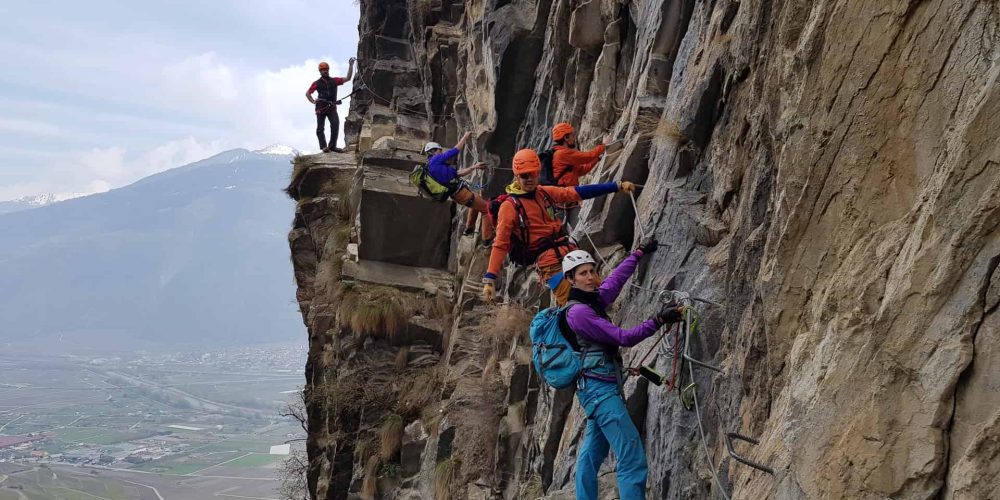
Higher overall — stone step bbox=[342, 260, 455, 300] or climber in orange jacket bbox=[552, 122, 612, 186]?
climber in orange jacket bbox=[552, 122, 612, 186]

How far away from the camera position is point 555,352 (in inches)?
267

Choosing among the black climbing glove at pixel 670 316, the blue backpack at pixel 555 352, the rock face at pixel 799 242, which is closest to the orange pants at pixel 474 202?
the rock face at pixel 799 242

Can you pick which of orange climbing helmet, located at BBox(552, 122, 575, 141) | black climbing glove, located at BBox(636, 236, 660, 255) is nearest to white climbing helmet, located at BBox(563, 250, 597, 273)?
black climbing glove, located at BBox(636, 236, 660, 255)

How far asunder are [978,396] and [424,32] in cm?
1981

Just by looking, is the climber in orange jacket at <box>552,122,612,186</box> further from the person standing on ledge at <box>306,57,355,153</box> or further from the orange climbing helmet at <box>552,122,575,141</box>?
the person standing on ledge at <box>306,57,355,153</box>

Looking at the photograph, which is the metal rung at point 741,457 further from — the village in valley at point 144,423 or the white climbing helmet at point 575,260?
the village in valley at point 144,423

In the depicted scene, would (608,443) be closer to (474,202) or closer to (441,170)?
(474,202)

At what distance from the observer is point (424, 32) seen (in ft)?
70.7

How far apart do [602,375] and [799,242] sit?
7.56ft

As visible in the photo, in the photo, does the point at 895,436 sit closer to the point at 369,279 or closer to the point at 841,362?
the point at 841,362

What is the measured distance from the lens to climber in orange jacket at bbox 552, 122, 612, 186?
10.2 meters

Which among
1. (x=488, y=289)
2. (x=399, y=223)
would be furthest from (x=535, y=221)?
(x=399, y=223)

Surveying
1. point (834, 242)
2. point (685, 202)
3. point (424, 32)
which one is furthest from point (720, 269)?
point (424, 32)

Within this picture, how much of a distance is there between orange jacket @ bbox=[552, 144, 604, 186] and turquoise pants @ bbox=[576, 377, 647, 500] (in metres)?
4.13
